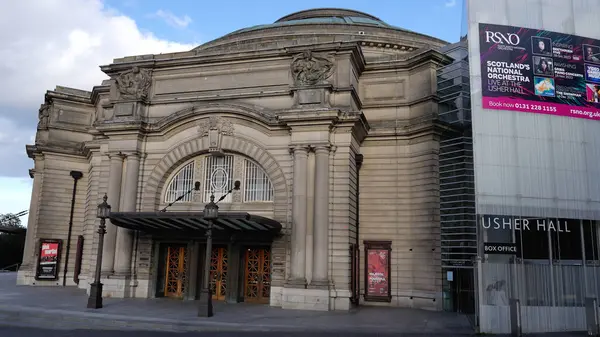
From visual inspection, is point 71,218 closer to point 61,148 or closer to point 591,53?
point 61,148

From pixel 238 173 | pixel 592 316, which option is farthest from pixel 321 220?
pixel 592 316

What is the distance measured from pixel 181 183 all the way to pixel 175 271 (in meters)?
4.43

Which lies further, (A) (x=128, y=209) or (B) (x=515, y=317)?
(A) (x=128, y=209)

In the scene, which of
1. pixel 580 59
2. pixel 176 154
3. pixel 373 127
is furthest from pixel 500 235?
pixel 176 154

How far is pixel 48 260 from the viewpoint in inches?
1195

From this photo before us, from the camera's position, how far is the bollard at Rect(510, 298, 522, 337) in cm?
1510

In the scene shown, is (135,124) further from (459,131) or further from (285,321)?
(459,131)

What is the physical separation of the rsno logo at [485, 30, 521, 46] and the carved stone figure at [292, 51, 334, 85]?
7.66 metres

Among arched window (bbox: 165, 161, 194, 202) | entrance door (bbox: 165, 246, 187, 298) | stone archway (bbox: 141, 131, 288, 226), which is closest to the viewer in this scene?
stone archway (bbox: 141, 131, 288, 226)

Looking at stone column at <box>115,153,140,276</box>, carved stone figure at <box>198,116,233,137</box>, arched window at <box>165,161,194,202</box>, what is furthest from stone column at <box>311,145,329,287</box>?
stone column at <box>115,153,140,276</box>

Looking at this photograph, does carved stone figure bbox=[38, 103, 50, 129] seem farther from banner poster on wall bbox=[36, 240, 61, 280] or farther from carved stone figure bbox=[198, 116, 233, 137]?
carved stone figure bbox=[198, 116, 233, 137]

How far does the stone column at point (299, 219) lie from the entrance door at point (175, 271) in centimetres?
613

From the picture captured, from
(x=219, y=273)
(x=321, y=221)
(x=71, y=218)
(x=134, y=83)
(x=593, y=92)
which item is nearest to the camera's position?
(x=593, y=92)

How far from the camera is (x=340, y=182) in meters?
22.3
